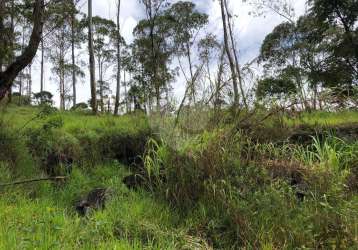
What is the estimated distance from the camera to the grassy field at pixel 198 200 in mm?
3283

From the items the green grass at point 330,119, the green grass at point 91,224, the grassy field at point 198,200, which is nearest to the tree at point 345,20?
the green grass at point 330,119

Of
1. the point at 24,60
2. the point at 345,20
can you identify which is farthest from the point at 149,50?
the point at 24,60

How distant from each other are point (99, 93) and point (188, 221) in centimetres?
2395

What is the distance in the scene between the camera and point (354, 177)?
4.83 metres

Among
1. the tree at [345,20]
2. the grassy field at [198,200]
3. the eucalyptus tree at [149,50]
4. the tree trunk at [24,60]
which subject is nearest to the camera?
the grassy field at [198,200]

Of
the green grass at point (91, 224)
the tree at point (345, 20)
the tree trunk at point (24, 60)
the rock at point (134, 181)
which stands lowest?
the green grass at point (91, 224)

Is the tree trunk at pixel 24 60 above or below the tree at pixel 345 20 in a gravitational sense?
below

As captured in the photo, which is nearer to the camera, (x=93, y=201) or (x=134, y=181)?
(x=93, y=201)

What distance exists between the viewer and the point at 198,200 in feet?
13.9

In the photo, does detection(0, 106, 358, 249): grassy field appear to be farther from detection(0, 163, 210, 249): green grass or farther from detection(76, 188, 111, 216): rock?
detection(76, 188, 111, 216): rock

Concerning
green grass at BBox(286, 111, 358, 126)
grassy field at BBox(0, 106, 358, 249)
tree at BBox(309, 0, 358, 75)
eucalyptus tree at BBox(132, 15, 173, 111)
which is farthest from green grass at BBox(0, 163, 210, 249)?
eucalyptus tree at BBox(132, 15, 173, 111)

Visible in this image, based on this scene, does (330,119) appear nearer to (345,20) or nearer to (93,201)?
(93,201)

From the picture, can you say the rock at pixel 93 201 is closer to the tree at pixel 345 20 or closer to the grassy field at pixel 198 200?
the grassy field at pixel 198 200

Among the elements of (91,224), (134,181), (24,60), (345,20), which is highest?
(345,20)
